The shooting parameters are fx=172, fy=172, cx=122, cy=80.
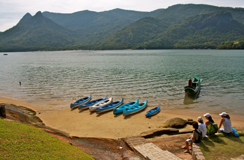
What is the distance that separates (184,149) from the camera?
8.99 meters

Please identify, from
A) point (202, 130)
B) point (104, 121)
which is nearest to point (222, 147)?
point (202, 130)

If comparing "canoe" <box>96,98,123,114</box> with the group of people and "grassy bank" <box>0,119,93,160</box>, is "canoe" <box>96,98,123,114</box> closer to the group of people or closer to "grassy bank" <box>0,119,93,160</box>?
"grassy bank" <box>0,119,93,160</box>

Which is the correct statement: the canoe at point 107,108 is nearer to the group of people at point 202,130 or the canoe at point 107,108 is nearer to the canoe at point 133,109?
the canoe at point 133,109

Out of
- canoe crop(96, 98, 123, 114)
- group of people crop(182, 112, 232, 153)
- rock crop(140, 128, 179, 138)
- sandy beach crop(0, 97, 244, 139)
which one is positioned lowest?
sandy beach crop(0, 97, 244, 139)

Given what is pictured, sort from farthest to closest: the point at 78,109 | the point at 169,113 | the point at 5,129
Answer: the point at 78,109, the point at 169,113, the point at 5,129

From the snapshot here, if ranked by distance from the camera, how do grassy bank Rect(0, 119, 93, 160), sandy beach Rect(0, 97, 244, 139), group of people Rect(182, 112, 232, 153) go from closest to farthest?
grassy bank Rect(0, 119, 93, 160)
group of people Rect(182, 112, 232, 153)
sandy beach Rect(0, 97, 244, 139)

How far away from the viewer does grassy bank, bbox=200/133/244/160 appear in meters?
7.56

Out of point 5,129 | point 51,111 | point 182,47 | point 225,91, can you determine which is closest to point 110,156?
point 5,129

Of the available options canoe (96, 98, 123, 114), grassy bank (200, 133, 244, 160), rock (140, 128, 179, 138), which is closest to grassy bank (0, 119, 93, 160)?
rock (140, 128, 179, 138)

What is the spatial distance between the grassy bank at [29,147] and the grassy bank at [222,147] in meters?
5.38

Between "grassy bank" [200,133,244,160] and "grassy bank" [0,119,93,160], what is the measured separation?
5.38 metres

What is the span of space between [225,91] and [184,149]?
20.9m

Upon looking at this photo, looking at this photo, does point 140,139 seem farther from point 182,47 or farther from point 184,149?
point 182,47

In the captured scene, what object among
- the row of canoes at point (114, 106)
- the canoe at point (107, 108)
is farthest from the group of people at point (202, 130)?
the canoe at point (107, 108)
